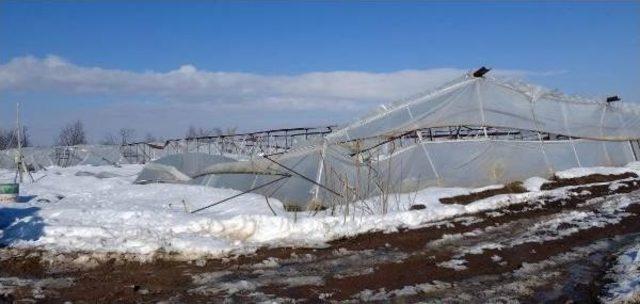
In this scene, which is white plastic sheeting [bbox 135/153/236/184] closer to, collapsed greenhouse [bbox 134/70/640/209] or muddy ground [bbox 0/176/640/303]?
collapsed greenhouse [bbox 134/70/640/209]

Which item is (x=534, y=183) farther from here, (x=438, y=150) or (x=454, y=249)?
(x=454, y=249)

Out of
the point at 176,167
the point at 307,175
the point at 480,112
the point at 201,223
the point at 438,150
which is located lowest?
the point at 201,223

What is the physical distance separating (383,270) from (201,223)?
4938 mm

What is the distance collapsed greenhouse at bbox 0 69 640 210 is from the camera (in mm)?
15594

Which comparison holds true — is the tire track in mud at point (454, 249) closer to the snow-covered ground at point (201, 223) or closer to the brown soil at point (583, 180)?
the snow-covered ground at point (201, 223)

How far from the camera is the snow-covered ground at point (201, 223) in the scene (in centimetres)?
995

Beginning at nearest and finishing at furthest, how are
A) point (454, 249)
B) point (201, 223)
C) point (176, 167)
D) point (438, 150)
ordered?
point (454, 249) → point (201, 223) → point (438, 150) → point (176, 167)

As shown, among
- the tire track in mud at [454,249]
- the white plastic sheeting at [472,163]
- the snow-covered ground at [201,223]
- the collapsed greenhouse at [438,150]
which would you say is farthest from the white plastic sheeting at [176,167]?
the tire track in mud at [454,249]

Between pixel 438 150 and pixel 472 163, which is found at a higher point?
pixel 438 150

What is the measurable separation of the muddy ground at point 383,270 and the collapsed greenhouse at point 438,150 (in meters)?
3.61

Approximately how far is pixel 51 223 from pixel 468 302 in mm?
8795

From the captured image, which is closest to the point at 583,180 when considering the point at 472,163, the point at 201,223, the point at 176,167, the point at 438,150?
the point at 472,163

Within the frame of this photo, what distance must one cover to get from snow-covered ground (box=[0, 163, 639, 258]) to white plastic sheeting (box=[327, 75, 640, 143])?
9.20ft

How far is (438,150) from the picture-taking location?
17.4 metres
